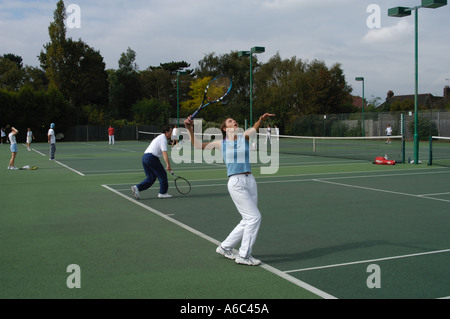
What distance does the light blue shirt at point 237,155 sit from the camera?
5.94 meters

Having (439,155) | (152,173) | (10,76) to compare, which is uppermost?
(10,76)

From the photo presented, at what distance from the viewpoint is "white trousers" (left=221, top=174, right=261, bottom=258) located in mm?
5805

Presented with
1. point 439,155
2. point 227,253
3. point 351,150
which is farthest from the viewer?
point 351,150

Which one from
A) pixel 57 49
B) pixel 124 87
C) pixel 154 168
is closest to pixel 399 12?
pixel 154 168

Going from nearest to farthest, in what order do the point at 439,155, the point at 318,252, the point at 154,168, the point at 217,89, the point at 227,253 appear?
the point at 227,253 < the point at 318,252 < the point at 217,89 < the point at 154,168 < the point at 439,155

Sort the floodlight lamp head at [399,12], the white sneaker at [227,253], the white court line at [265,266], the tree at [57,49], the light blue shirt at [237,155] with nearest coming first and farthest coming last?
the white court line at [265,266] → the light blue shirt at [237,155] → the white sneaker at [227,253] → the floodlight lamp head at [399,12] → the tree at [57,49]

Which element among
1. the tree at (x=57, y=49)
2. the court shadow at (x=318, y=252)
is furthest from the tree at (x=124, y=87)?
the court shadow at (x=318, y=252)

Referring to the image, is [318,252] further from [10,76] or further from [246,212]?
[10,76]

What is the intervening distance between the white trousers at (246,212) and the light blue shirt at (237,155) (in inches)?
3.5

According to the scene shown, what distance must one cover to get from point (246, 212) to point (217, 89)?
14.5 ft

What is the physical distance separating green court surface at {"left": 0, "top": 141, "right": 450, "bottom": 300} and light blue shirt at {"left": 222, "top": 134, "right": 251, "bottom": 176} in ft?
3.80

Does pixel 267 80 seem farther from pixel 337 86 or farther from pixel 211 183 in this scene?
pixel 211 183

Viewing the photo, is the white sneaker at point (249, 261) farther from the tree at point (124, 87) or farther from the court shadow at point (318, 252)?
the tree at point (124, 87)

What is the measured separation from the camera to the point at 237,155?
5.98m
